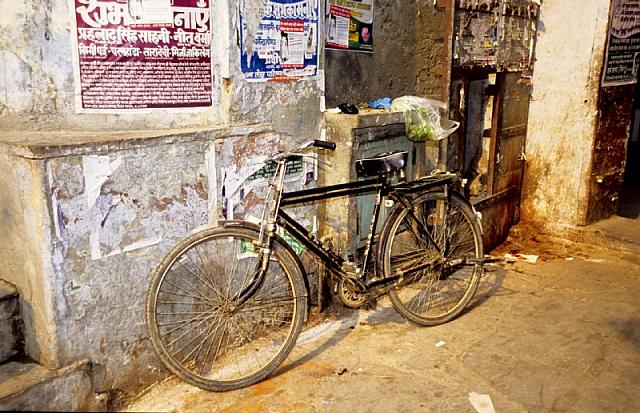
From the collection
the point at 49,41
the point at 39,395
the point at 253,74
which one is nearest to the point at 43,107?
the point at 49,41

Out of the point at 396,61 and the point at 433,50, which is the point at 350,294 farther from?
the point at 433,50

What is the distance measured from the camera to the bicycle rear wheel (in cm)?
437

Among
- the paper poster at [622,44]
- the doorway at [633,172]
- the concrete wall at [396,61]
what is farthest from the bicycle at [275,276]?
the doorway at [633,172]

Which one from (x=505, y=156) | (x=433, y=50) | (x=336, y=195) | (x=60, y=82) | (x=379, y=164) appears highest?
(x=433, y=50)

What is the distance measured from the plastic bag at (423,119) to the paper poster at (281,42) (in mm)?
Result: 944

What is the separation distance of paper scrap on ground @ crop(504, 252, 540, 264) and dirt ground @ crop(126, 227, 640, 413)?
64 cm

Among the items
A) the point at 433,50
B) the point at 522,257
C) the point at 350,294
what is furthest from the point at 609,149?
the point at 350,294

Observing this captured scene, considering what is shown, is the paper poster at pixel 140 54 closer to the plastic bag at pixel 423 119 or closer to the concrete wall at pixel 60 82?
the concrete wall at pixel 60 82

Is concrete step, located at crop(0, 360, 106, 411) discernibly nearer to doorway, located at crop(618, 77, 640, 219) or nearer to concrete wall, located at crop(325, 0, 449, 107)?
concrete wall, located at crop(325, 0, 449, 107)

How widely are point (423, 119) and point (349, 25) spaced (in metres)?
0.94

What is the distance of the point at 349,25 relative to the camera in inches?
185

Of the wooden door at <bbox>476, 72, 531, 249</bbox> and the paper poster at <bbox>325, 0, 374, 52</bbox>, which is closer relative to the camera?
the paper poster at <bbox>325, 0, 374, 52</bbox>

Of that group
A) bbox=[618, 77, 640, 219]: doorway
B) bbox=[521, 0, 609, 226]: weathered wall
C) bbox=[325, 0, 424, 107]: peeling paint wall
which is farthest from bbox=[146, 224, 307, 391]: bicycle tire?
bbox=[618, 77, 640, 219]: doorway

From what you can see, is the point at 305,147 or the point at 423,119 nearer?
the point at 305,147
